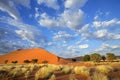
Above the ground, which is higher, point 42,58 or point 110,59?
point 42,58

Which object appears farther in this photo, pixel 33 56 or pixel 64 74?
pixel 33 56

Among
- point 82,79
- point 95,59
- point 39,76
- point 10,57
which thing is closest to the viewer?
point 82,79

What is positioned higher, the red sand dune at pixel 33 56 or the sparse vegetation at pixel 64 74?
the red sand dune at pixel 33 56

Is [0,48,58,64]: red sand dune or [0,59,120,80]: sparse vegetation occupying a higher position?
[0,48,58,64]: red sand dune

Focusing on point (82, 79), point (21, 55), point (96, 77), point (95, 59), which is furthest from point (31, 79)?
point (21, 55)

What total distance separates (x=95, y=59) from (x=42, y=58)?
5020cm

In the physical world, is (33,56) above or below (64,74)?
above

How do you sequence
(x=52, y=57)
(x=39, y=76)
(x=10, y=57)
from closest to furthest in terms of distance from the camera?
(x=39, y=76) → (x=52, y=57) → (x=10, y=57)

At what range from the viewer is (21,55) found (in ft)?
363

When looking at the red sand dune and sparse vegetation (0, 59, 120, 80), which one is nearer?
sparse vegetation (0, 59, 120, 80)

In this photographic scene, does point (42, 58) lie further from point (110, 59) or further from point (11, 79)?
point (11, 79)

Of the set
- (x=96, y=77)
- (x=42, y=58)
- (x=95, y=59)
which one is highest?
(x=42, y=58)

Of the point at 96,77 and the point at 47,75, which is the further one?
the point at 47,75

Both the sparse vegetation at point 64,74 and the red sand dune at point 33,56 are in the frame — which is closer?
the sparse vegetation at point 64,74
